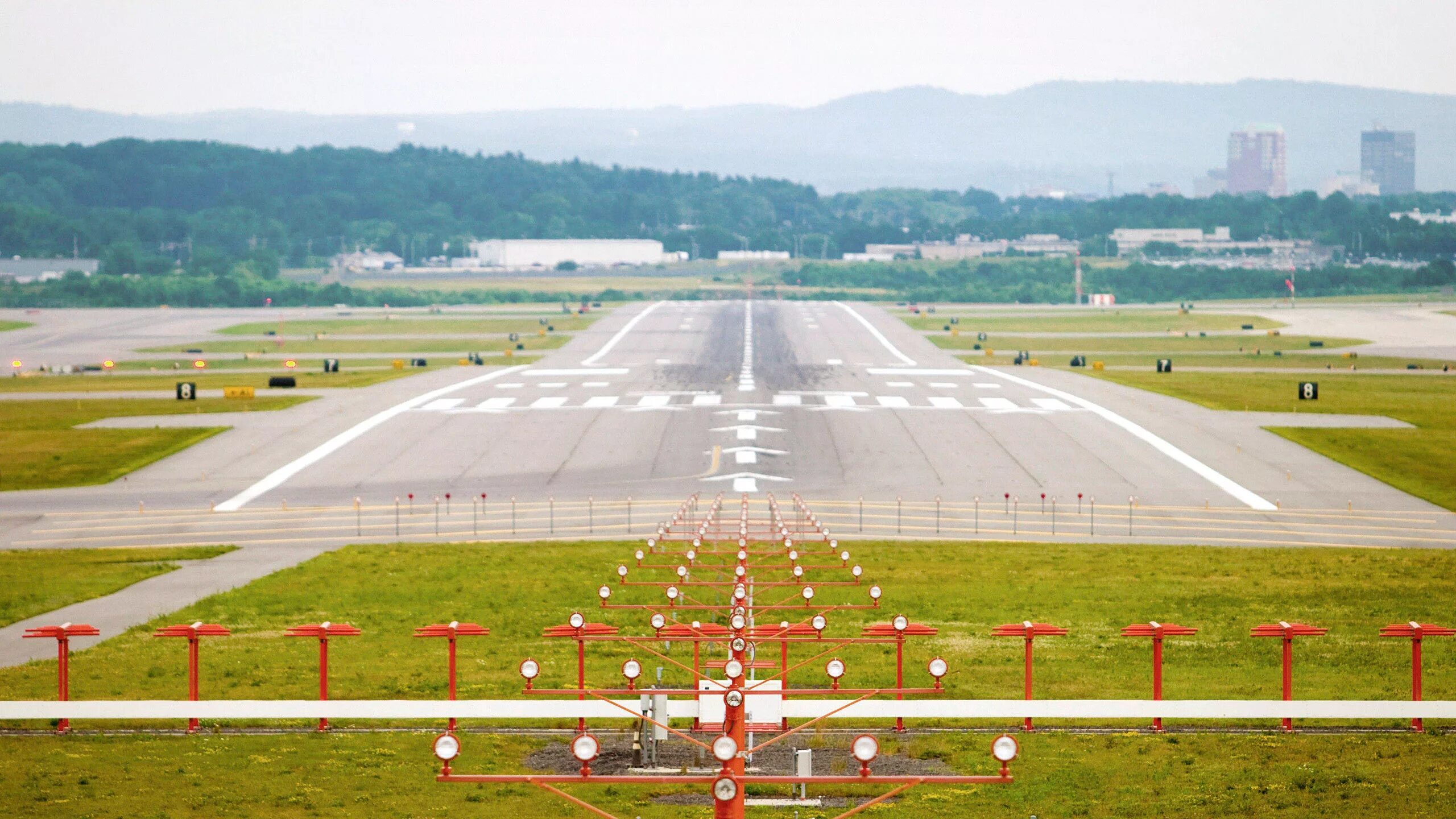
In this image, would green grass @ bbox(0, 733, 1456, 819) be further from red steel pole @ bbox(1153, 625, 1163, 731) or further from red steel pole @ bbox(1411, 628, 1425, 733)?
red steel pole @ bbox(1411, 628, 1425, 733)

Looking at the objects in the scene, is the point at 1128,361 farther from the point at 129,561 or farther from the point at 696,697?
the point at 696,697

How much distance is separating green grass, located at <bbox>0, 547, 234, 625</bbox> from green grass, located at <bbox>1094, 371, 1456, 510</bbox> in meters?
56.1

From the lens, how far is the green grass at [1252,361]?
442 ft

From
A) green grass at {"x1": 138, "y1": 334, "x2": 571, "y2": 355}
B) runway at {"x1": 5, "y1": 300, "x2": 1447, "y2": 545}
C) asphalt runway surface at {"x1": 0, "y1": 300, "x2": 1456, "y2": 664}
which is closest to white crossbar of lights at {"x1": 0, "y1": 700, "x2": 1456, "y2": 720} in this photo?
asphalt runway surface at {"x1": 0, "y1": 300, "x2": 1456, "y2": 664}

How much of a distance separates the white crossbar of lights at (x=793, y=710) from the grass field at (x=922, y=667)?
626 mm

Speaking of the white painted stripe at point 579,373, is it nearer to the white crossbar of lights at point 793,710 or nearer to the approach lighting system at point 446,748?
the white crossbar of lights at point 793,710

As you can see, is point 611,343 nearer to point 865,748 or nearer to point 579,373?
point 579,373

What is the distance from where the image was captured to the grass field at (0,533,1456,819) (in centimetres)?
2641

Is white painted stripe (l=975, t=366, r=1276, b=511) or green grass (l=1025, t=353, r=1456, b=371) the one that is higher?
green grass (l=1025, t=353, r=1456, b=371)

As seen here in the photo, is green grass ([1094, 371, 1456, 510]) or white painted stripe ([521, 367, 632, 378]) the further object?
white painted stripe ([521, 367, 632, 378])

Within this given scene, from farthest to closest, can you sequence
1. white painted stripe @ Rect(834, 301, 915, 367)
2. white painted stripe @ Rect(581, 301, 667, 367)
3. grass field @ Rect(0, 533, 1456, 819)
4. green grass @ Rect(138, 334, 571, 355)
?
green grass @ Rect(138, 334, 571, 355)
white painted stripe @ Rect(834, 301, 915, 367)
white painted stripe @ Rect(581, 301, 667, 367)
grass field @ Rect(0, 533, 1456, 819)

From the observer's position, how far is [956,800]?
2691cm

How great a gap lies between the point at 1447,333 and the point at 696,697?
543ft

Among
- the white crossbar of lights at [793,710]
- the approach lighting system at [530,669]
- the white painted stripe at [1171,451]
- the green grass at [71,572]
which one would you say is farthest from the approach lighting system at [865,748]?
the white painted stripe at [1171,451]
